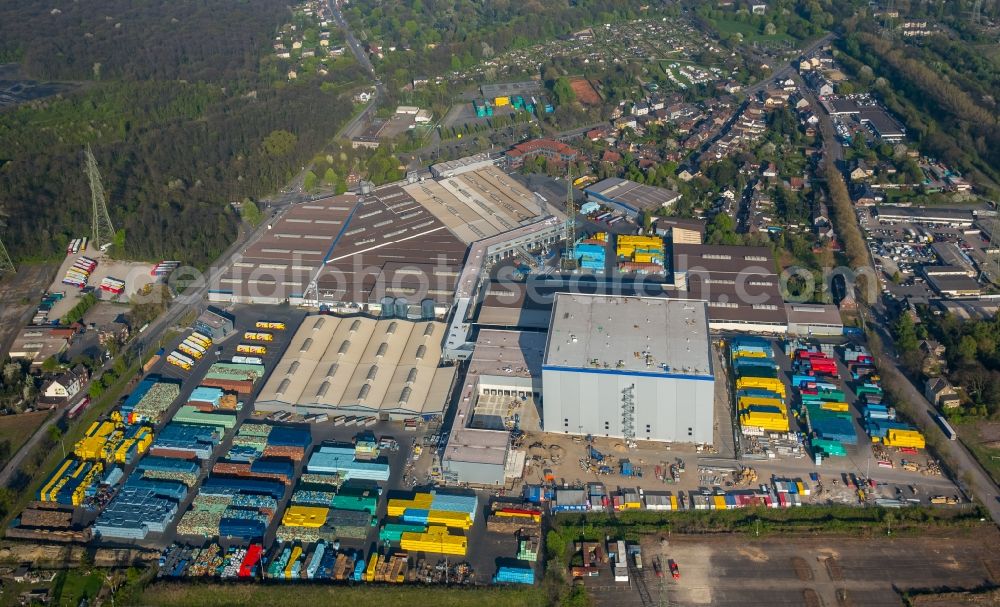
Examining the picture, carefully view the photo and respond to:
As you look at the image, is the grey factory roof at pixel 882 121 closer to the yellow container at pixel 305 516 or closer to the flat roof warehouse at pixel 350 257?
the flat roof warehouse at pixel 350 257

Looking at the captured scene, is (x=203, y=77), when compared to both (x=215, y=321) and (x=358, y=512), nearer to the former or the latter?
(x=215, y=321)

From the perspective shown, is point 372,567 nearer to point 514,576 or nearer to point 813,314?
point 514,576

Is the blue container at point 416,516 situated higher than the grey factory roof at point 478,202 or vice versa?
→ the blue container at point 416,516

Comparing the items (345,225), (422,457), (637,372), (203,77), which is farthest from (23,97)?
(637,372)

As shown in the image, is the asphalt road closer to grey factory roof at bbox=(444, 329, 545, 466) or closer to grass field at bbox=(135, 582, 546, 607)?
grey factory roof at bbox=(444, 329, 545, 466)

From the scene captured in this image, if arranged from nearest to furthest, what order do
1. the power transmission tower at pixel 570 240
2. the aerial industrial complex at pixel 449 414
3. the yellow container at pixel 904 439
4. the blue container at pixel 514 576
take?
the blue container at pixel 514 576 < the aerial industrial complex at pixel 449 414 < the yellow container at pixel 904 439 < the power transmission tower at pixel 570 240

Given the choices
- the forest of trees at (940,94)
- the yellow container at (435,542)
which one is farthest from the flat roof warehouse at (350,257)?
the forest of trees at (940,94)

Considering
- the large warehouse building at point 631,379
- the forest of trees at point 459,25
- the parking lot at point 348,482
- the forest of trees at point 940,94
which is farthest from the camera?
the forest of trees at point 459,25
